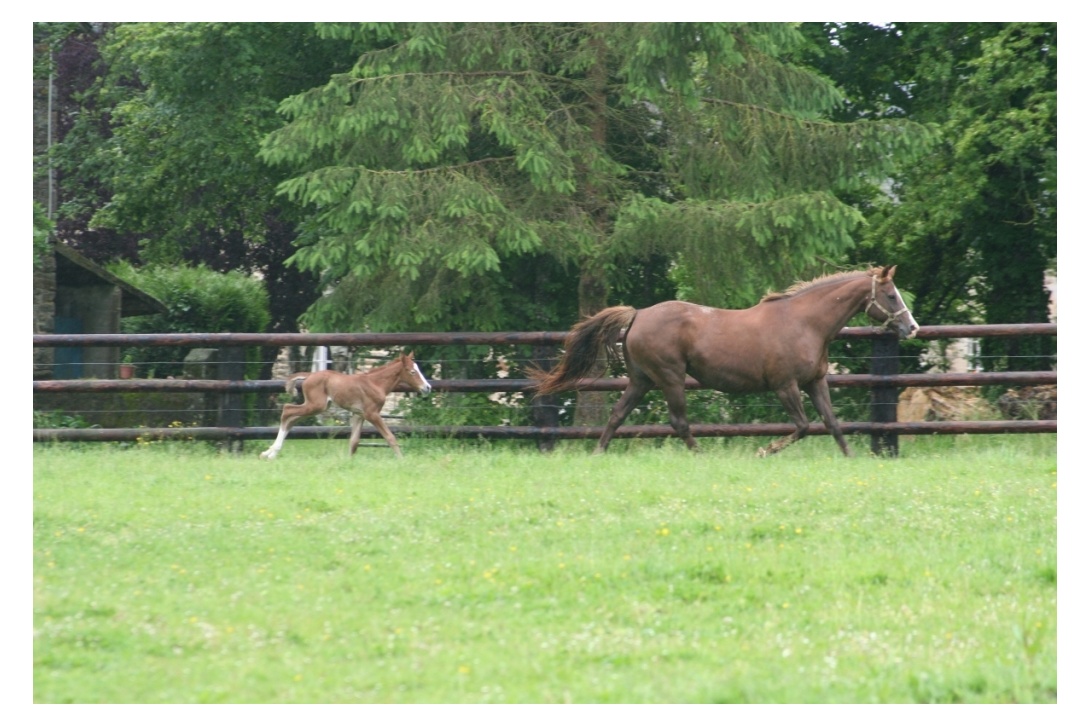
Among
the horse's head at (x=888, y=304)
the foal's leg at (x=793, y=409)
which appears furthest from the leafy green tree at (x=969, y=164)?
the foal's leg at (x=793, y=409)

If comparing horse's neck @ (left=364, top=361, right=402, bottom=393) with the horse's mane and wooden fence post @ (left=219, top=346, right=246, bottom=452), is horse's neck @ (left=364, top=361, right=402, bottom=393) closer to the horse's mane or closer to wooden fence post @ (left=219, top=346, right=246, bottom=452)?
wooden fence post @ (left=219, top=346, right=246, bottom=452)

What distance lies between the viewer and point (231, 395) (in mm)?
13039

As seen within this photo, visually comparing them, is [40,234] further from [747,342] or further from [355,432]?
[747,342]

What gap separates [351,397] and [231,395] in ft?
5.99

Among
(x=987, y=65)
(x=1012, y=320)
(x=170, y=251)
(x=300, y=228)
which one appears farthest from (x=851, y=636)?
(x=170, y=251)

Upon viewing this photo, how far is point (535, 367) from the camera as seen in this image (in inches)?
513

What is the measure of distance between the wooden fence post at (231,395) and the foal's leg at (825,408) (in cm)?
590

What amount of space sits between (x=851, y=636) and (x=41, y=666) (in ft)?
13.1

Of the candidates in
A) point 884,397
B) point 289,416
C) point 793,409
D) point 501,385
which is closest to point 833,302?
point 793,409

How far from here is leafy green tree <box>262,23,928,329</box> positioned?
13.9 meters

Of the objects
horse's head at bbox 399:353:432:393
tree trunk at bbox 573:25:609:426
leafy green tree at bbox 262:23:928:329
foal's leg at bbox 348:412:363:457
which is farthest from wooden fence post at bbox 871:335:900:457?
foal's leg at bbox 348:412:363:457

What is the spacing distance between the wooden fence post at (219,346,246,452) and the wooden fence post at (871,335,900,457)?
6.66 meters

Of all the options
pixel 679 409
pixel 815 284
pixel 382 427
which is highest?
pixel 815 284

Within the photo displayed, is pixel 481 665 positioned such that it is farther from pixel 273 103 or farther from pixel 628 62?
pixel 273 103
